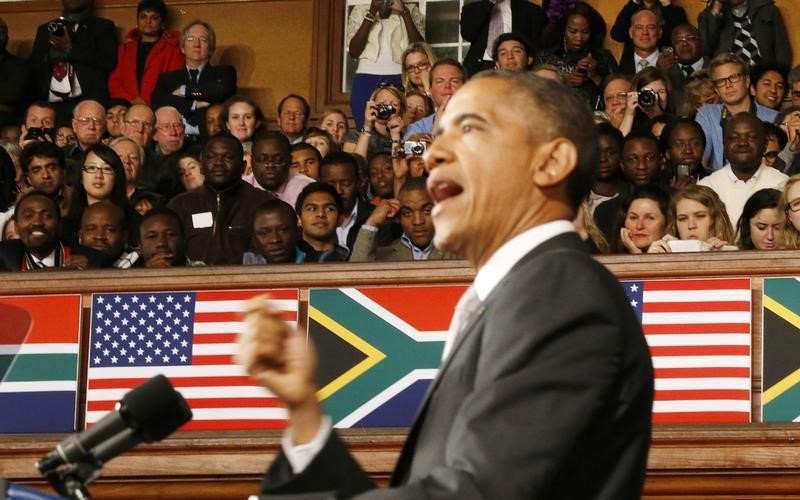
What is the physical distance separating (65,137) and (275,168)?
2.06m

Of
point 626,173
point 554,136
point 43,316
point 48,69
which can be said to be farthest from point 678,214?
point 48,69

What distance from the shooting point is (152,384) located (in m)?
2.09

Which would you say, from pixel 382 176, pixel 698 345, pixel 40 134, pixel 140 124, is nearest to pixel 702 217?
pixel 698 345

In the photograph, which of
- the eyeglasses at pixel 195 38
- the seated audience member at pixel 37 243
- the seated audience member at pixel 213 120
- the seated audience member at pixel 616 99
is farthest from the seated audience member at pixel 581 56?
the seated audience member at pixel 37 243

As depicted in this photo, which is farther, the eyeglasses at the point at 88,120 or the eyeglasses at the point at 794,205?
the eyeglasses at the point at 88,120

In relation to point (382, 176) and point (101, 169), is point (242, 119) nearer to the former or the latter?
point (101, 169)

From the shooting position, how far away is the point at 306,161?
7656 millimetres

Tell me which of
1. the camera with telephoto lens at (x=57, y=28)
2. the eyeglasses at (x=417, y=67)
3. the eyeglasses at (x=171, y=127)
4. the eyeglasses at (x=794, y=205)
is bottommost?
the eyeglasses at (x=794, y=205)

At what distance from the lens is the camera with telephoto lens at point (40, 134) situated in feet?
29.8

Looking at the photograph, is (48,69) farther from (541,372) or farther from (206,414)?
(541,372)

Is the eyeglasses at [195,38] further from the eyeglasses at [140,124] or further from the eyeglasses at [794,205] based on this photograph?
the eyeglasses at [794,205]

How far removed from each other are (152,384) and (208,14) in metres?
9.31

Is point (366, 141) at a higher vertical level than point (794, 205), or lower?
higher

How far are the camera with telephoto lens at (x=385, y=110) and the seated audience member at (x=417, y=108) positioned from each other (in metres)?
0.08
